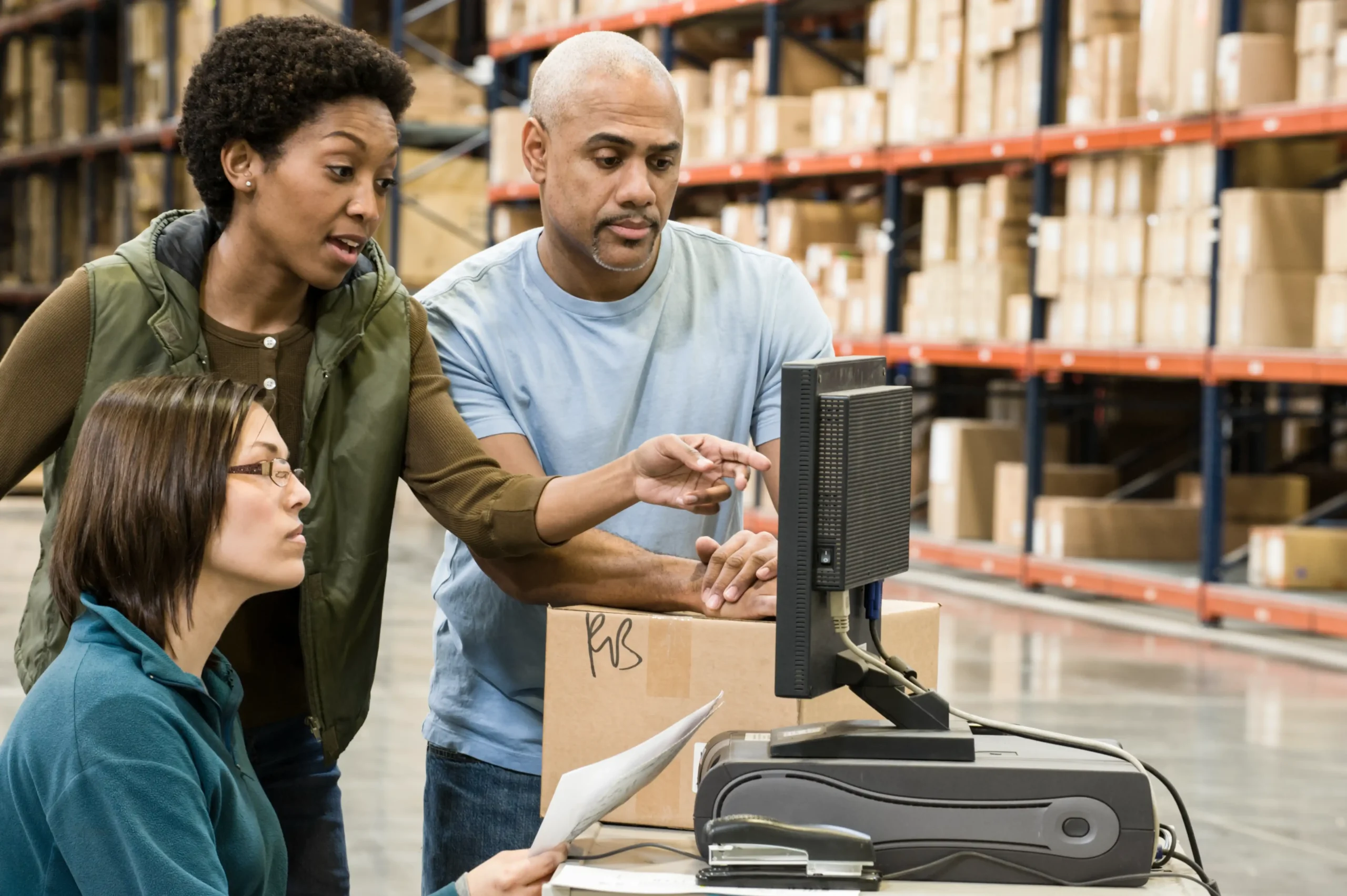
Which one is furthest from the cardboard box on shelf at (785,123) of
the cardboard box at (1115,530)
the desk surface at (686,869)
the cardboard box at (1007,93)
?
the desk surface at (686,869)

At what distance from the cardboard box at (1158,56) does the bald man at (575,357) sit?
536 centimetres

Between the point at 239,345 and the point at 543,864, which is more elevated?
the point at 239,345

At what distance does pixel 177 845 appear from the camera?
61.3 inches

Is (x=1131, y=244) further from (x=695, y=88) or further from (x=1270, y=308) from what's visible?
(x=695, y=88)

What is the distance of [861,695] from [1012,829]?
193 millimetres

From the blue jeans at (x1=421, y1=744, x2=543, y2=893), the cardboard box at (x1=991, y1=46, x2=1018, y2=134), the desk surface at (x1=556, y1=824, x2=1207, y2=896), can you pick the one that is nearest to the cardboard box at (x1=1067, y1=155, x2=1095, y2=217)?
the cardboard box at (x1=991, y1=46, x2=1018, y2=134)

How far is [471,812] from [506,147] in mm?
9639

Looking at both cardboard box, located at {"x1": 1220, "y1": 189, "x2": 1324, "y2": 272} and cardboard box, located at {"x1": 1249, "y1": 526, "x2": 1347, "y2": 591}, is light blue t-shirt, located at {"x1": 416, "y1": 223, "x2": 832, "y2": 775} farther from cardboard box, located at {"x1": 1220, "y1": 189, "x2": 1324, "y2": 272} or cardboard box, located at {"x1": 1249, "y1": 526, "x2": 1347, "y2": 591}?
cardboard box, located at {"x1": 1249, "y1": 526, "x2": 1347, "y2": 591}

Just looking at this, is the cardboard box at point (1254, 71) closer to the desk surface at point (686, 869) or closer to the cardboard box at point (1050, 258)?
the cardboard box at point (1050, 258)

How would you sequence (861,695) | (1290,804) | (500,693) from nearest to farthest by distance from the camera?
(861,695), (500,693), (1290,804)

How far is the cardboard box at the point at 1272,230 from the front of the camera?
269 inches

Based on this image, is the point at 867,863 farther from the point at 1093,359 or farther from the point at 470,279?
the point at 1093,359

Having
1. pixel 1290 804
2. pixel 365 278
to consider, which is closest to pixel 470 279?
pixel 365 278

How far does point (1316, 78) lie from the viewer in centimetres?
670
